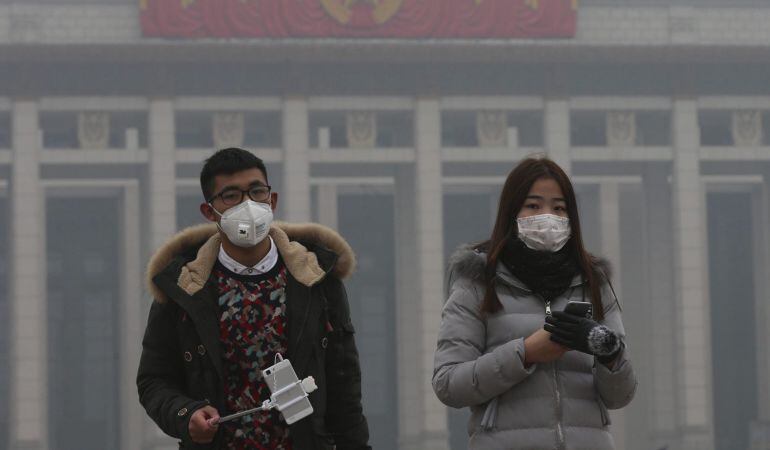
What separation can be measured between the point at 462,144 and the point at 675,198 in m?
5.89

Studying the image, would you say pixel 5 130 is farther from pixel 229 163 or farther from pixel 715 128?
pixel 229 163

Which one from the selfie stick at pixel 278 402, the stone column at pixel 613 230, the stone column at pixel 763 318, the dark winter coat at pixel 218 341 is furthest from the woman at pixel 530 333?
the stone column at pixel 763 318

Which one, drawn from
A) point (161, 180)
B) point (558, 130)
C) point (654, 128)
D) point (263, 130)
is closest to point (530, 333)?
point (161, 180)

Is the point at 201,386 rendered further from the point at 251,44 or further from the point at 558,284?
the point at 251,44

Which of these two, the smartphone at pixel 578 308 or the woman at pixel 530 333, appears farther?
the woman at pixel 530 333

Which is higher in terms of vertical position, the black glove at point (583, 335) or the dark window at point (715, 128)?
the dark window at point (715, 128)

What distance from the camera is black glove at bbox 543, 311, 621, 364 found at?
369 centimetres

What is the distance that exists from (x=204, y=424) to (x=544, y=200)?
1.07 metres

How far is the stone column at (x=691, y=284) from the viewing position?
36.0 m

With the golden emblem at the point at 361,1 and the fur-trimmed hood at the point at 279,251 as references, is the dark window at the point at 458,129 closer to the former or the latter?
the golden emblem at the point at 361,1

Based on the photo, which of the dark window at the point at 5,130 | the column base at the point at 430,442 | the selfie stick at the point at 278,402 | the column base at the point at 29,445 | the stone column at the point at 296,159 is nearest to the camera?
the selfie stick at the point at 278,402

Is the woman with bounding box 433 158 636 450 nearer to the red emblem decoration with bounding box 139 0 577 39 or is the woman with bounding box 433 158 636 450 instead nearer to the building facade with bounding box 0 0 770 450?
the building facade with bounding box 0 0 770 450

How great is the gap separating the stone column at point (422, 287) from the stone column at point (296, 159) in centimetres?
271

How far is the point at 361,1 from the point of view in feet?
122
